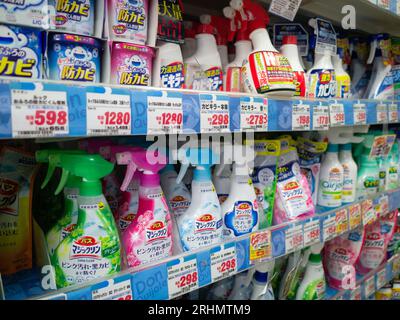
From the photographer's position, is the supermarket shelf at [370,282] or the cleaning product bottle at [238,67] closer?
the cleaning product bottle at [238,67]

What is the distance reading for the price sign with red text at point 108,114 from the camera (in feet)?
1.93

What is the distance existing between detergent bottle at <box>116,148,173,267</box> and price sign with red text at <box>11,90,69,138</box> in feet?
0.70

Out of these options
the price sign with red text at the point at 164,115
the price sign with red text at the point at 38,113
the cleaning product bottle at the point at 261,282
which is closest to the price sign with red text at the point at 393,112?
the cleaning product bottle at the point at 261,282

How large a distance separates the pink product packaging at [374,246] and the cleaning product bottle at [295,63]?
1010 millimetres

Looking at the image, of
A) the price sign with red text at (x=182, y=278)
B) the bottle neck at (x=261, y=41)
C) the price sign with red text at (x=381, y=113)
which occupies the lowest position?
the price sign with red text at (x=182, y=278)

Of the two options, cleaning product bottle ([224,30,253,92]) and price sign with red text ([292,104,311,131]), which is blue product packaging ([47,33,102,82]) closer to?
cleaning product bottle ([224,30,253,92])

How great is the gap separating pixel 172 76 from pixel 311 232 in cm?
71

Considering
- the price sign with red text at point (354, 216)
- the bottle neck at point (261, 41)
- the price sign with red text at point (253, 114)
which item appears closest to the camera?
the price sign with red text at point (253, 114)

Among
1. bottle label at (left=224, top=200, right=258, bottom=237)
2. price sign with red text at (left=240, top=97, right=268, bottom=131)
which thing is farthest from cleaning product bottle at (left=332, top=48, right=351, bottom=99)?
bottle label at (left=224, top=200, right=258, bottom=237)

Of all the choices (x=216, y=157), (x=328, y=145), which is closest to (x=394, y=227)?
(x=328, y=145)

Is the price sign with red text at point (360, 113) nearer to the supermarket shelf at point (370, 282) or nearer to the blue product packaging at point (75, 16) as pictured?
the supermarket shelf at point (370, 282)

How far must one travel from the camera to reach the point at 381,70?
5.27ft

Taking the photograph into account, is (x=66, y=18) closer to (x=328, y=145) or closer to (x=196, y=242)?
(x=196, y=242)

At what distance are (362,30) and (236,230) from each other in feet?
4.93
